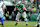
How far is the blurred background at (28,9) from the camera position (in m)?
5.55

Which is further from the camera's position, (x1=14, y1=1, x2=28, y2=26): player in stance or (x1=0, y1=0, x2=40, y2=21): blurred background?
(x1=0, y1=0, x2=40, y2=21): blurred background

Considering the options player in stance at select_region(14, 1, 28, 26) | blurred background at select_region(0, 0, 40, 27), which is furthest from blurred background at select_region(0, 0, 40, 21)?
player in stance at select_region(14, 1, 28, 26)

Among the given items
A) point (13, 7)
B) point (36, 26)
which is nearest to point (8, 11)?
point (13, 7)

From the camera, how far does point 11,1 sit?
5637 mm

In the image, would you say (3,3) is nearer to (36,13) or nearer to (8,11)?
(8,11)

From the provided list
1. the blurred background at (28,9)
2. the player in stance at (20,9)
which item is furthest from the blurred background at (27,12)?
the player in stance at (20,9)

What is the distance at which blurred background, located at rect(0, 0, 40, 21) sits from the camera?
18.2 feet

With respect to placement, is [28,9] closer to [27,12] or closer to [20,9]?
[27,12]

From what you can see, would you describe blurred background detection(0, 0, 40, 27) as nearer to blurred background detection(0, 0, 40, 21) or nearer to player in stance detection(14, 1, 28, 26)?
blurred background detection(0, 0, 40, 21)

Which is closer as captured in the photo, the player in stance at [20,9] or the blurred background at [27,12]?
the player in stance at [20,9]

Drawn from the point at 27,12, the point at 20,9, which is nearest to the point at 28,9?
the point at 27,12

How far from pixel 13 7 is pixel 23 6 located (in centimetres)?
62

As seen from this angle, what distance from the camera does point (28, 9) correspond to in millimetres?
5586

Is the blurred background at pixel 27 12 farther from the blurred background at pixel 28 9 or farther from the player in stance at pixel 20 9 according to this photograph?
the player in stance at pixel 20 9
